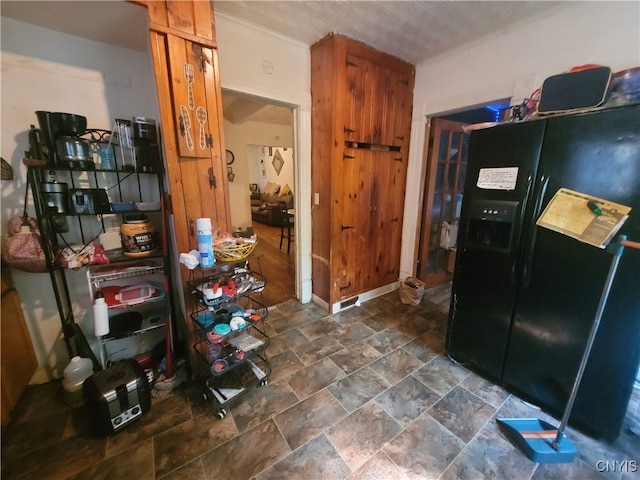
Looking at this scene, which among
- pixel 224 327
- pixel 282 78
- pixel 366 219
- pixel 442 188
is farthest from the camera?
pixel 442 188

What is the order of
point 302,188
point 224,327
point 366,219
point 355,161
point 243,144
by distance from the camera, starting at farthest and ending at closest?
point 243,144 → point 366,219 → point 302,188 → point 355,161 → point 224,327

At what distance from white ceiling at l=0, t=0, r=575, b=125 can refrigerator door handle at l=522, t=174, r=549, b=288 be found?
1.38 meters

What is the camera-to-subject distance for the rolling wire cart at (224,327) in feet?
4.96

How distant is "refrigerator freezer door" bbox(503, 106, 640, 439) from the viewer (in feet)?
3.94

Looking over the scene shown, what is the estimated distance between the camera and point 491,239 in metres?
1.63

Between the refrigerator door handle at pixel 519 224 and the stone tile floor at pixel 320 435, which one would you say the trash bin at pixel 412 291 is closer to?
the stone tile floor at pixel 320 435

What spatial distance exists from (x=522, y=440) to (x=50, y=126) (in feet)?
10.1

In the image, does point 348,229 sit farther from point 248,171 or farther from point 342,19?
point 248,171

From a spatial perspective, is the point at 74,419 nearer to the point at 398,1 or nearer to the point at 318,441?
the point at 318,441

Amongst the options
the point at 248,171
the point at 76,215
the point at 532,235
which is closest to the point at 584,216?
the point at 532,235

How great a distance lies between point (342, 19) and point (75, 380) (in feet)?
10.1

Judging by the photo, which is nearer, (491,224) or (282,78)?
(491,224)

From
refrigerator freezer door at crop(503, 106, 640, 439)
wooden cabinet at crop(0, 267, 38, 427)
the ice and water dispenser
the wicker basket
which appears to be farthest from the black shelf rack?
refrigerator freezer door at crop(503, 106, 640, 439)

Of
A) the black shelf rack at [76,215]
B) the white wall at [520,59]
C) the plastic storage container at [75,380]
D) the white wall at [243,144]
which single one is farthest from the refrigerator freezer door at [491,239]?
the white wall at [243,144]
